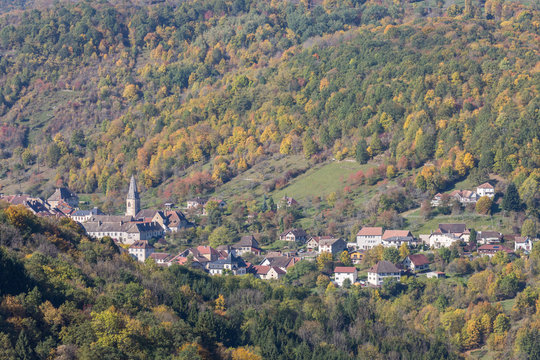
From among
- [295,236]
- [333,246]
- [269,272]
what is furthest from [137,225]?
[333,246]

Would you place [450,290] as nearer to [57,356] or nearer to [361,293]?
[361,293]

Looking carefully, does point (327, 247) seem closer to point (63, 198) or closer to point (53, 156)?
point (63, 198)

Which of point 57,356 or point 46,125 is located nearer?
point 57,356

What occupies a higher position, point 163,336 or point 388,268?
point 163,336

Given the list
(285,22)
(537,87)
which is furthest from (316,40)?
(537,87)

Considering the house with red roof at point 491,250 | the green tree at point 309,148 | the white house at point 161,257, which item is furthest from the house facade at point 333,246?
the green tree at point 309,148

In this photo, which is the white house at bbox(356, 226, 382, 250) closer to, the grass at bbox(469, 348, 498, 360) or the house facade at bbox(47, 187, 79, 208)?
the grass at bbox(469, 348, 498, 360)

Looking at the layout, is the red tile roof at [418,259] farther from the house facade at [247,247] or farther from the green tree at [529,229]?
the house facade at [247,247]
